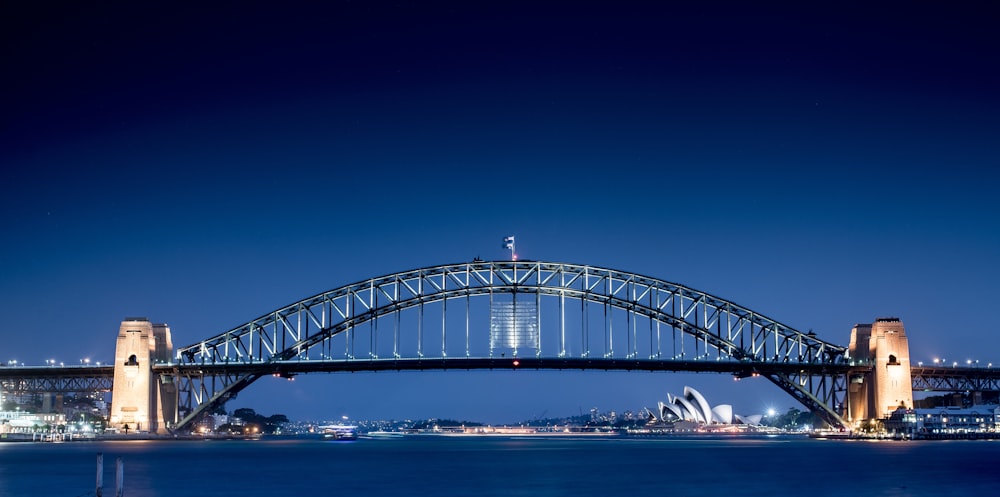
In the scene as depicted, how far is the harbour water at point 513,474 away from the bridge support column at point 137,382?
72.2 ft

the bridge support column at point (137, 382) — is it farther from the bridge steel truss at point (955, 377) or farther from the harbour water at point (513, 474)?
the bridge steel truss at point (955, 377)

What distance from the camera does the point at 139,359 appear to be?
11862 cm

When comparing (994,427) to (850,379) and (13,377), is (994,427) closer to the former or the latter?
(850,379)

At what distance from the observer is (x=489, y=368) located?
113438 mm

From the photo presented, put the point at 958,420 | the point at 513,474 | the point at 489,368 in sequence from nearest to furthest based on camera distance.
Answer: the point at 513,474 → the point at 489,368 → the point at 958,420

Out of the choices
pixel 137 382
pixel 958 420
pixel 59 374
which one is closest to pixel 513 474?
pixel 137 382

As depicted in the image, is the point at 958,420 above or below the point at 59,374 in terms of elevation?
below

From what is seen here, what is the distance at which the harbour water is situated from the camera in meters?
58.0

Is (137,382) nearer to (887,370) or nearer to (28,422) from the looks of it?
(28,422)

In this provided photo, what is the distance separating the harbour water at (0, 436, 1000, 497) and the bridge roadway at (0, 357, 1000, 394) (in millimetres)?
17759

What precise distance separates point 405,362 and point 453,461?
24.7m

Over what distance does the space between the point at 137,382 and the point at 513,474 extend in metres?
58.0

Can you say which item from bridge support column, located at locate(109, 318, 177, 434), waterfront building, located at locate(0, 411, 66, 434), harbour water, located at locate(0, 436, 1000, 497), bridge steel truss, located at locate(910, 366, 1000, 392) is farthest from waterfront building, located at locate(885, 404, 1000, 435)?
waterfront building, located at locate(0, 411, 66, 434)

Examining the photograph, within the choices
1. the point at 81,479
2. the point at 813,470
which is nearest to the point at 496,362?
the point at 813,470
